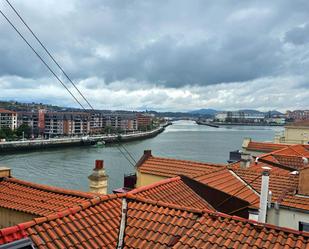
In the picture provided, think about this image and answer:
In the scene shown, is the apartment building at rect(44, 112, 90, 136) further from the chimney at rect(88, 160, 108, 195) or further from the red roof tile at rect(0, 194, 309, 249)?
the red roof tile at rect(0, 194, 309, 249)

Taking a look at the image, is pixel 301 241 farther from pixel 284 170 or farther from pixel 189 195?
pixel 284 170

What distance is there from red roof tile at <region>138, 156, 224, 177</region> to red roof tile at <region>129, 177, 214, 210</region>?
218cm

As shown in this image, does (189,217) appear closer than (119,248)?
No

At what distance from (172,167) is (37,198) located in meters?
4.84

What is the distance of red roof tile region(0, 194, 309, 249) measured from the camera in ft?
12.3

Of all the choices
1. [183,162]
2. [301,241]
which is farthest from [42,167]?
[301,241]

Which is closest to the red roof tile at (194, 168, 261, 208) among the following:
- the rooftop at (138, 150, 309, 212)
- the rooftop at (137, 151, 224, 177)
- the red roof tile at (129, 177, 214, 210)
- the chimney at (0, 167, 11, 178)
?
the rooftop at (138, 150, 309, 212)

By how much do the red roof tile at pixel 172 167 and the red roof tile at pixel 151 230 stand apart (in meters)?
4.43

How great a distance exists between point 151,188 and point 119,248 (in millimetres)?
2188

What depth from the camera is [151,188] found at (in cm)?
613

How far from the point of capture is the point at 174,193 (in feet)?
20.9

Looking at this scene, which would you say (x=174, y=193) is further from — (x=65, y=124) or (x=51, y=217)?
(x=65, y=124)

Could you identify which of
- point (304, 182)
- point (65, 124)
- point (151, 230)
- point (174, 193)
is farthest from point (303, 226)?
point (65, 124)

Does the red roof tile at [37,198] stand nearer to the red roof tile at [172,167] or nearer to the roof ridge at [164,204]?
the roof ridge at [164,204]
